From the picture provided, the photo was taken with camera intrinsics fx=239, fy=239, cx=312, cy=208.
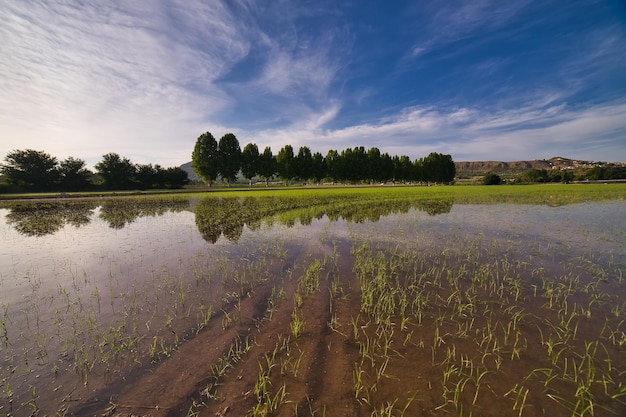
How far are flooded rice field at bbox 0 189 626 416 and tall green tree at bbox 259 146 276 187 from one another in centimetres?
7025

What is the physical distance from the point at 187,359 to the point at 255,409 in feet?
5.87

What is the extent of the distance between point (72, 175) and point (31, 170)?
23.2 feet

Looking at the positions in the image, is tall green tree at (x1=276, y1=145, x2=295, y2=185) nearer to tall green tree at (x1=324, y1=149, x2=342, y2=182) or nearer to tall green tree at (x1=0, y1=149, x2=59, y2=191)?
tall green tree at (x1=324, y1=149, x2=342, y2=182)

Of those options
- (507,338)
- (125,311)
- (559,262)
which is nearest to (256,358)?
(125,311)

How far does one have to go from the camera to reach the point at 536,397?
3.25 meters

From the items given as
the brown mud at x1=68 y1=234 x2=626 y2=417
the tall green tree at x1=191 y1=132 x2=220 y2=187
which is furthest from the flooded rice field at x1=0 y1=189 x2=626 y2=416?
the tall green tree at x1=191 y1=132 x2=220 y2=187

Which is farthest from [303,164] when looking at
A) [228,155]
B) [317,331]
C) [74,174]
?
[317,331]

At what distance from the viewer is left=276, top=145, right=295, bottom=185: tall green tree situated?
8231 centimetres

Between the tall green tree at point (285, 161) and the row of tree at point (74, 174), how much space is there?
106ft

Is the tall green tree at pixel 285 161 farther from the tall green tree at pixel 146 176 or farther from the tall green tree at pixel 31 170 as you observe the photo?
the tall green tree at pixel 31 170

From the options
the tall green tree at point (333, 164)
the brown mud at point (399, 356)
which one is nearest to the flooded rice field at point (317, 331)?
the brown mud at point (399, 356)

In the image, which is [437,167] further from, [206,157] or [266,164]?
[206,157]

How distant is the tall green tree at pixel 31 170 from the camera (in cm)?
5567

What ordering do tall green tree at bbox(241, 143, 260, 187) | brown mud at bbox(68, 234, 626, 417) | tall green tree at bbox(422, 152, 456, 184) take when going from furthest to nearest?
Result: tall green tree at bbox(422, 152, 456, 184) < tall green tree at bbox(241, 143, 260, 187) < brown mud at bbox(68, 234, 626, 417)
